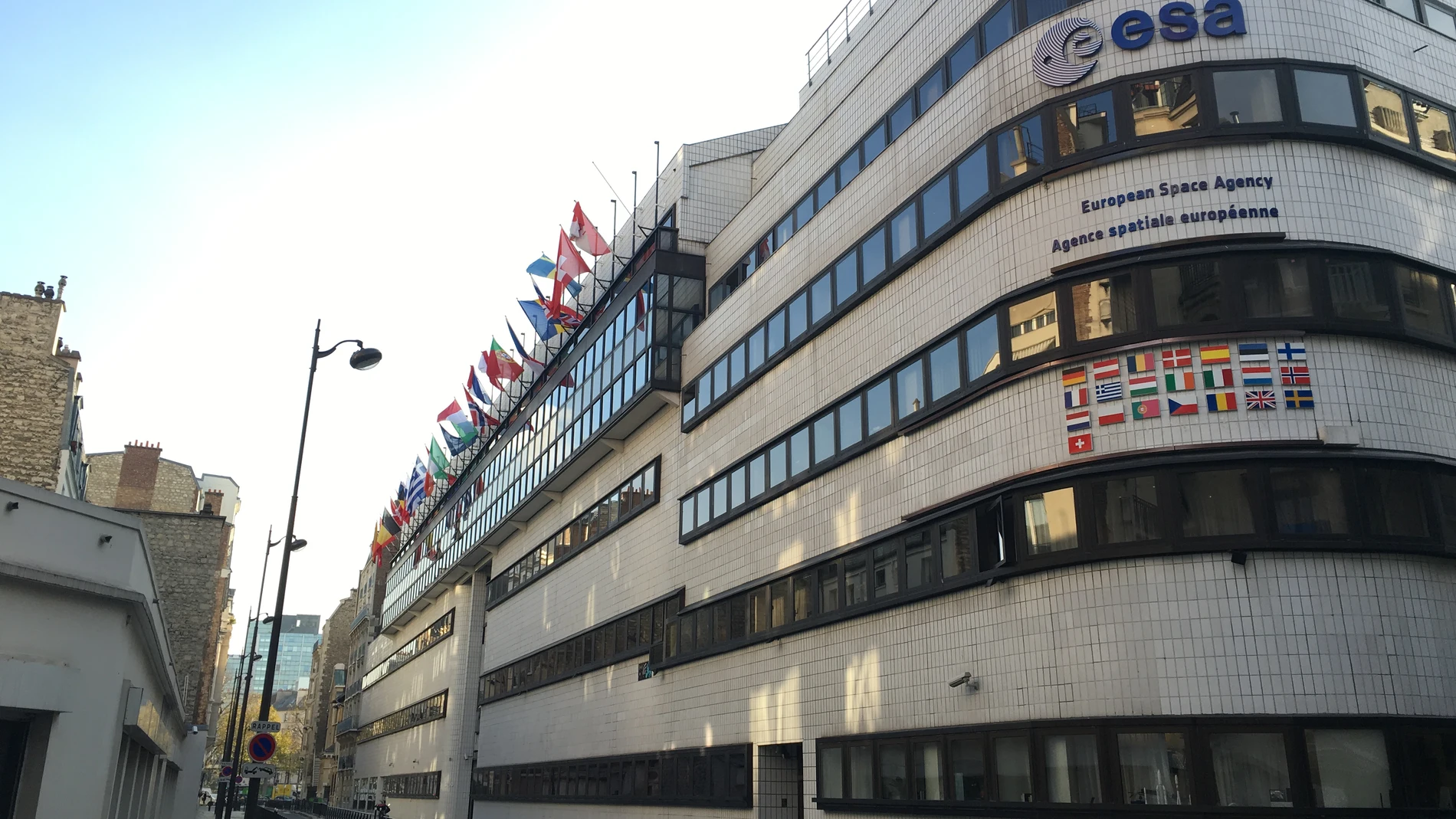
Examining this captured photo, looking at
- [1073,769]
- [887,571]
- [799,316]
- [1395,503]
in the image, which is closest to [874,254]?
[799,316]

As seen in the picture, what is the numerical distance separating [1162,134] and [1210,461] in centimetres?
536

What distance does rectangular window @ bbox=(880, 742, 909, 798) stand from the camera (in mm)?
19516

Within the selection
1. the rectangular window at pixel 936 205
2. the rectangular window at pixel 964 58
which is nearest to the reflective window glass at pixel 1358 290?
the rectangular window at pixel 936 205

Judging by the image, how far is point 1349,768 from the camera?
45.9 feet

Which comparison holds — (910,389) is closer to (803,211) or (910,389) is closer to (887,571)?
(887,571)

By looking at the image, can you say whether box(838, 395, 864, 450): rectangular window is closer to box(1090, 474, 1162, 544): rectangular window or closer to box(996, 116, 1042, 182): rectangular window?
box(996, 116, 1042, 182): rectangular window

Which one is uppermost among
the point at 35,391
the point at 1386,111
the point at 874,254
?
the point at 35,391

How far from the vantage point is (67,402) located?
3878 centimetres

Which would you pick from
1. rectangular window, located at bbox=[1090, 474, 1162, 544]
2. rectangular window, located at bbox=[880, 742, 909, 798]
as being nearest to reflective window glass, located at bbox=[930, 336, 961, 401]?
rectangular window, located at bbox=[1090, 474, 1162, 544]

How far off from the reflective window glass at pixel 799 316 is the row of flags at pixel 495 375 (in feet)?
34.9

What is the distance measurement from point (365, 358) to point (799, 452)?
9.83m

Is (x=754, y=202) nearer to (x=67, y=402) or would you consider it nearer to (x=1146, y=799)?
(x=1146, y=799)

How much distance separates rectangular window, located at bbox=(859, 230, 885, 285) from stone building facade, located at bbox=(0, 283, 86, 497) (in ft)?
98.5

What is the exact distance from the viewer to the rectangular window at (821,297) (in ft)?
82.9
